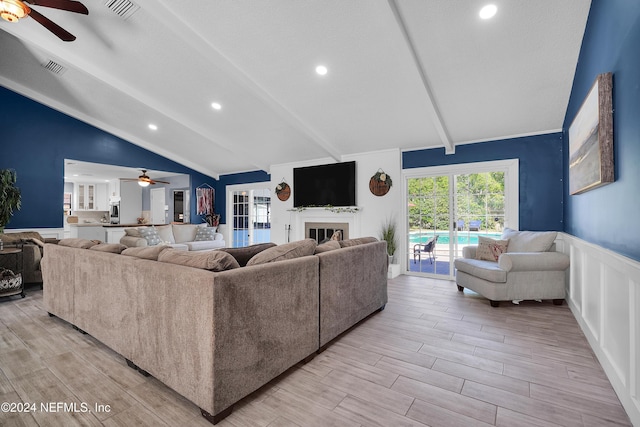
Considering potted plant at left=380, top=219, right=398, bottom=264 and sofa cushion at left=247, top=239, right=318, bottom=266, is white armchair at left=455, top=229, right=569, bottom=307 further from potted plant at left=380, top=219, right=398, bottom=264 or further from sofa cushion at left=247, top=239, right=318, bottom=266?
sofa cushion at left=247, top=239, right=318, bottom=266

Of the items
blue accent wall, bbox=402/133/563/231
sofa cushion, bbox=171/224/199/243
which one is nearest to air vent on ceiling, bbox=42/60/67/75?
sofa cushion, bbox=171/224/199/243

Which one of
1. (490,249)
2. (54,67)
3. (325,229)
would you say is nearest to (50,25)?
(54,67)

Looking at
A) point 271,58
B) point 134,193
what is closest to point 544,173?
point 271,58

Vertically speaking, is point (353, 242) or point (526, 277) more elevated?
point (353, 242)

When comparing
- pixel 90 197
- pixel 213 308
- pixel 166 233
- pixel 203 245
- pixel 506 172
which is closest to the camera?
pixel 213 308

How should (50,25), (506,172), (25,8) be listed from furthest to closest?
1. (506,172)
2. (50,25)
3. (25,8)

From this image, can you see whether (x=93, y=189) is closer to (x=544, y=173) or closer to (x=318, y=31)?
(x=318, y=31)

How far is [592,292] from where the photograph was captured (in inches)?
93.5

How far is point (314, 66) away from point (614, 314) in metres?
3.54

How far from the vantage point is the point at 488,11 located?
8.22 ft

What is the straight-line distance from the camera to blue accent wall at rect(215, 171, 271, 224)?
24.8 feet

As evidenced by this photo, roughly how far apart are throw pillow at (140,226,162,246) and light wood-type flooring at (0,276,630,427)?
3.09 meters

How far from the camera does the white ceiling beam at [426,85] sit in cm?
261

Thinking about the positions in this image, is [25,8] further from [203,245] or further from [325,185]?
[203,245]
